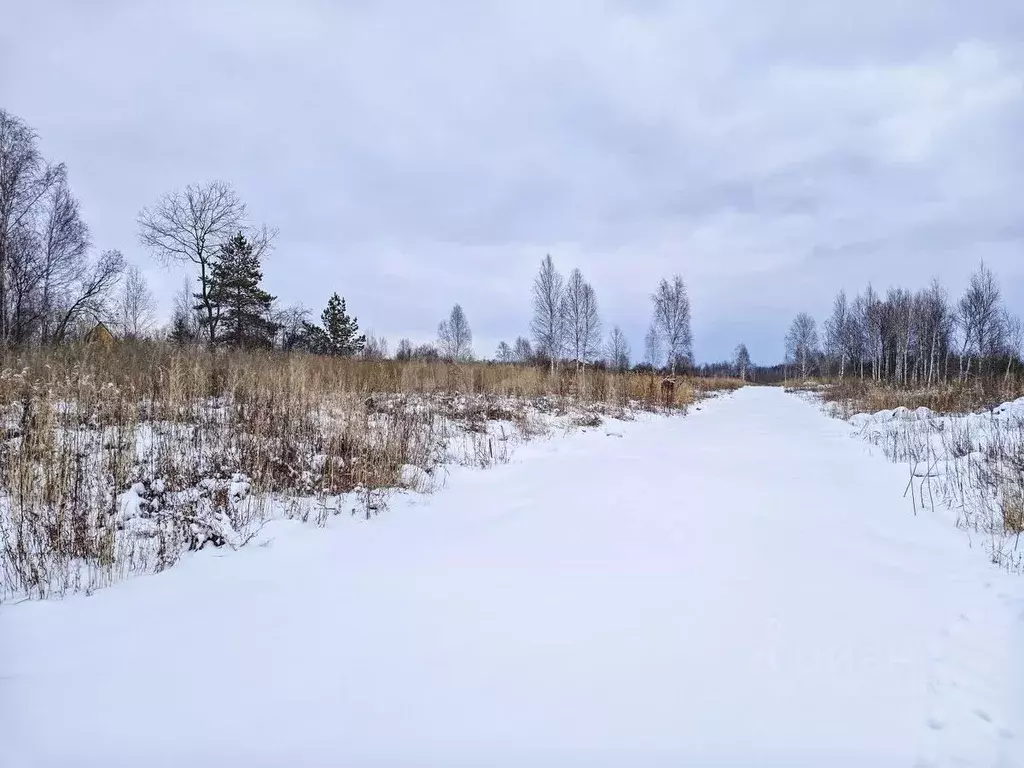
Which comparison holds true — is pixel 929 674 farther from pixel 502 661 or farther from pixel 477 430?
pixel 477 430

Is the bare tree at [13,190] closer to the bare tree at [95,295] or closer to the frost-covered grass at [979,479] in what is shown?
the bare tree at [95,295]

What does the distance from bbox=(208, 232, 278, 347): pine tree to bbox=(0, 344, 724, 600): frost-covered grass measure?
56.3ft

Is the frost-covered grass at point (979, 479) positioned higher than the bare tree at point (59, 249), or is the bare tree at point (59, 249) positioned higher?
the bare tree at point (59, 249)

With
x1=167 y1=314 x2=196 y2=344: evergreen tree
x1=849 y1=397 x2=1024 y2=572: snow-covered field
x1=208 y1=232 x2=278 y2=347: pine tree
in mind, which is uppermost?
x1=208 y1=232 x2=278 y2=347: pine tree

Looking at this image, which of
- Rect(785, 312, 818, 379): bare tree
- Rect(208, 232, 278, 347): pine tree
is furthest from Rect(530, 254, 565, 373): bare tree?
Rect(785, 312, 818, 379): bare tree

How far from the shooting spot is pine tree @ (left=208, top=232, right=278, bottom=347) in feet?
75.1

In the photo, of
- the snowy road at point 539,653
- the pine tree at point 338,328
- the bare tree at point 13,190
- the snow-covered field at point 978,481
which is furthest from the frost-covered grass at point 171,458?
the pine tree at point 338,328

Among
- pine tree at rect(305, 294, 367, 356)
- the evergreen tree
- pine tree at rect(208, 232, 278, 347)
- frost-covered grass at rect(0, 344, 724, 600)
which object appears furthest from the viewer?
pine tree at rect(305, 294, 367, 356)

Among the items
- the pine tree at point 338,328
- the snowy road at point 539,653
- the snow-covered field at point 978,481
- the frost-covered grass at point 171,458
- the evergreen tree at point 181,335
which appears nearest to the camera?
the snowy road at point 539,653

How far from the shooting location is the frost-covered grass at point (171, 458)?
274 centimetres

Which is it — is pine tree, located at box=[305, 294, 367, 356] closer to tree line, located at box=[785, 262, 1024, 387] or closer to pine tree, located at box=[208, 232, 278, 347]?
pine tree, located at box=[208, 232, 278, 347]

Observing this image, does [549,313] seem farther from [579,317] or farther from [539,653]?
[539,653]

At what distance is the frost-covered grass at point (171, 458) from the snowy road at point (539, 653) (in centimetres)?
34

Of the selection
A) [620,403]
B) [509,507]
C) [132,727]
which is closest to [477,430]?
[509,507]
